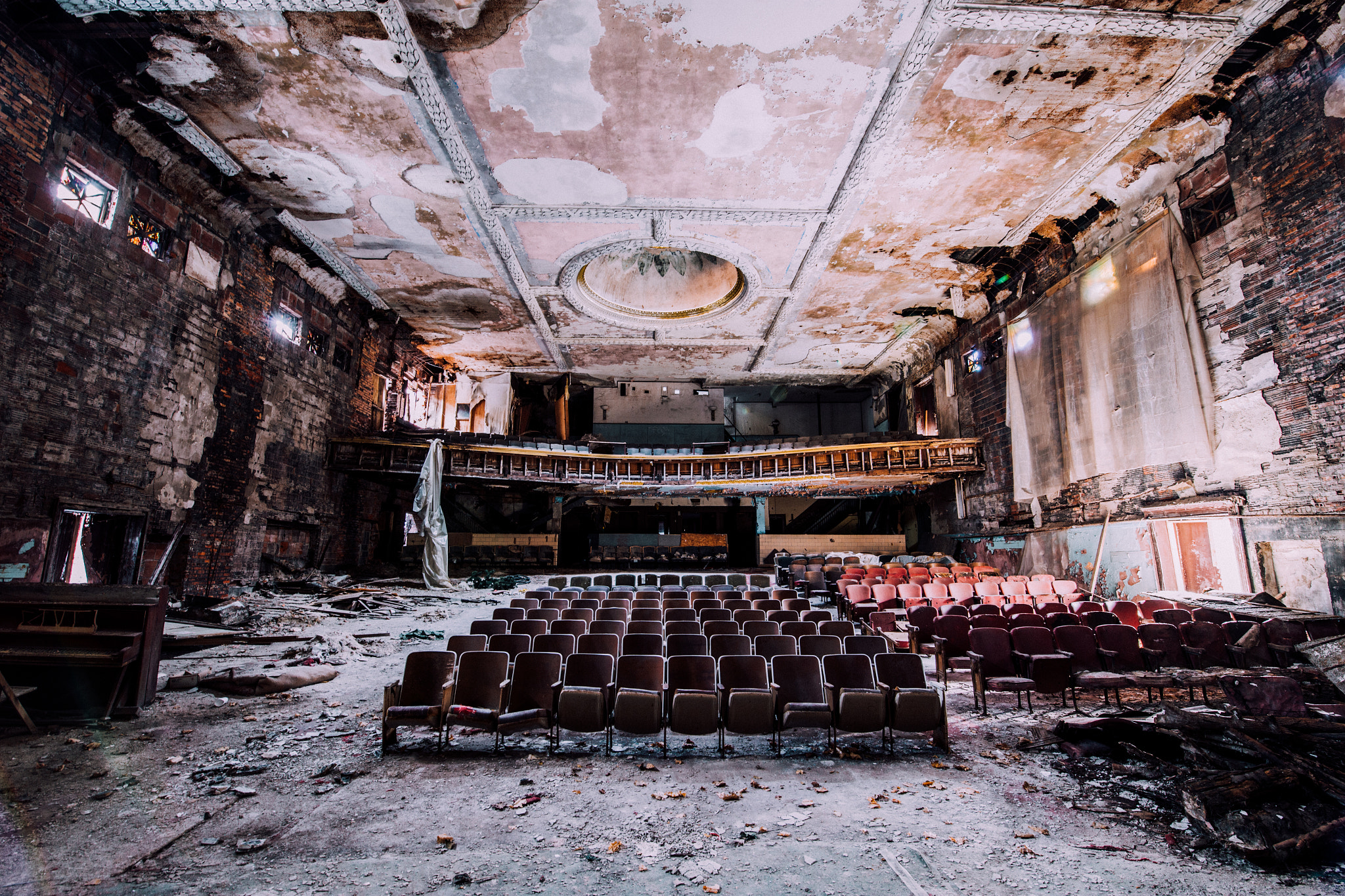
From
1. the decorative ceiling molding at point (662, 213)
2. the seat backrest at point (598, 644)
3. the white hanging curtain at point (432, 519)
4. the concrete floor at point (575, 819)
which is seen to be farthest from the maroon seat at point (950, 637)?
the white hanging curtain at point (432, 519)

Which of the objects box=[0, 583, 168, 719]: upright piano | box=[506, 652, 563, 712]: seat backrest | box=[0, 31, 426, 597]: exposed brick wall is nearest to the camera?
box=[506, 652, 563, 712]: seat backrest

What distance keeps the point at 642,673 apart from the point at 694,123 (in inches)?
341

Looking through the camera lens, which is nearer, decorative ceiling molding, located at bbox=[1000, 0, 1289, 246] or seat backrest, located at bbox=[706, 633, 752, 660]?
seat backrest, located at bbox=[706, 633, 752, 660]

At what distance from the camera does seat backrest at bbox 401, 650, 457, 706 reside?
4.56 metres

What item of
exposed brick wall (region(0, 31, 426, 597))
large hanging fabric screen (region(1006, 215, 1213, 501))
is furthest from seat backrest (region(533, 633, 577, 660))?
large hanging fabric screen (region(1006, 215, 1213, 501))

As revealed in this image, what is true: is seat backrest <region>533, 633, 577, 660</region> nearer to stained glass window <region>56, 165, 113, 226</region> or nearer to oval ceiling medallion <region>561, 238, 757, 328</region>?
stained glass window <region>56, 165, 113, 226</region>

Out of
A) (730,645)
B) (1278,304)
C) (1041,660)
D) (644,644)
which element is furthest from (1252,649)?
(644,644)

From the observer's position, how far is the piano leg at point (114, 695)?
465 cm

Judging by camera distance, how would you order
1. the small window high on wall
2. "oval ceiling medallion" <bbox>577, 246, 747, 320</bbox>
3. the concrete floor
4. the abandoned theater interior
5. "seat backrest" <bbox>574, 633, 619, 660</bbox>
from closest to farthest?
1. the concrete floor
2. the abandoned theater interior
3. "seat backrest" <bbox>574, 633, 619, 660</bbox>
4. the small window high on wall
5. "oval ceiling medallion" <bbox>577, 246, 747, 320</bbox>

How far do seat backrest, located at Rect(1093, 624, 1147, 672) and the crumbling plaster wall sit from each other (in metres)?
4.04

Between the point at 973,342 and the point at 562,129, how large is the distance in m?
12.2

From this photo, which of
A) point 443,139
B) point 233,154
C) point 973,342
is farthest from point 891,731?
point 973,342

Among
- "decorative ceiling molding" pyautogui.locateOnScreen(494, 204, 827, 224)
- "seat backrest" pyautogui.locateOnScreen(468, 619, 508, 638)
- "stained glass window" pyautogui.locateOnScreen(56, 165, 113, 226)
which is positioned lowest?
"seat backrest" pyautogui.locateOnScreen(468, 619, 508, 638)

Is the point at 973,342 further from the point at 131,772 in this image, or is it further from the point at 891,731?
the point at 131,772
